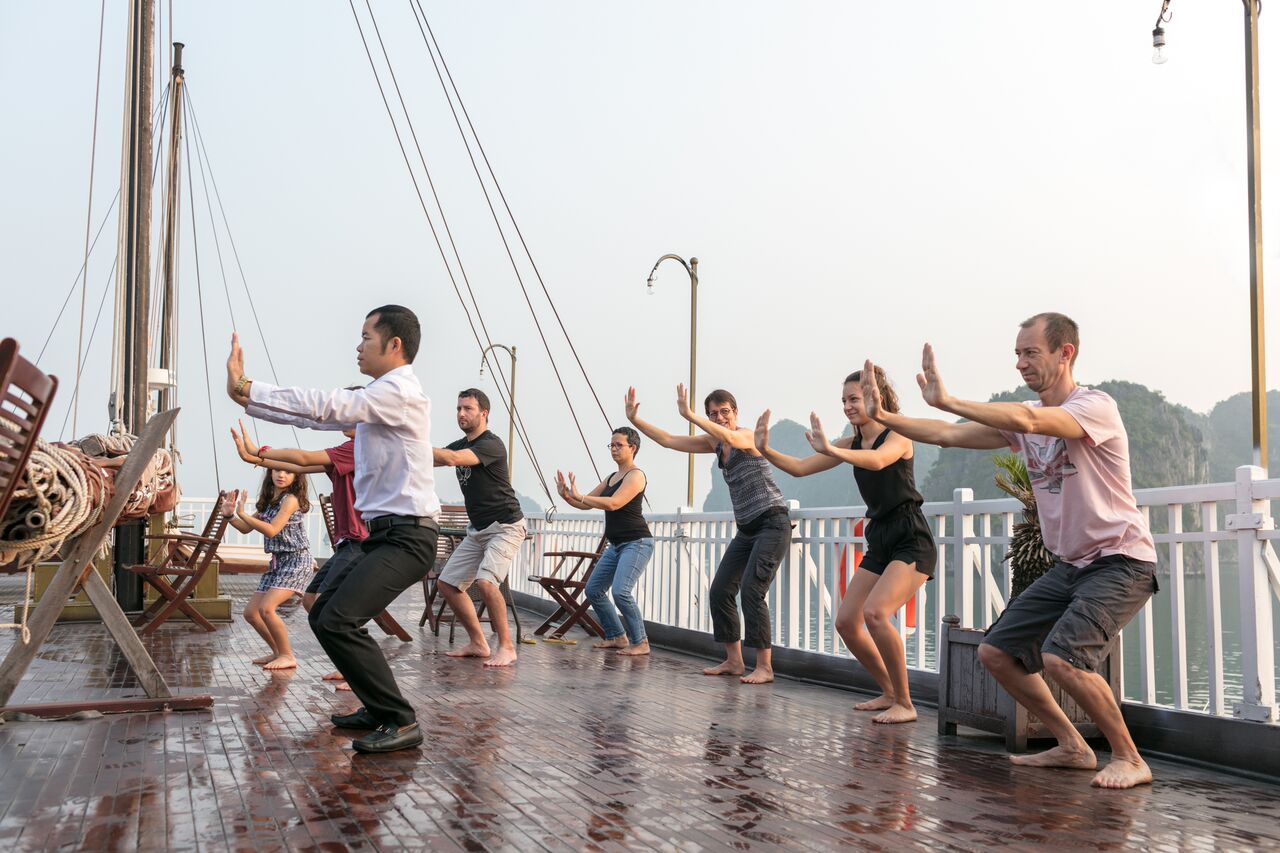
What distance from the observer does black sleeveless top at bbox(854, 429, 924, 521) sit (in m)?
6.25

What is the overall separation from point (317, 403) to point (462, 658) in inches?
181

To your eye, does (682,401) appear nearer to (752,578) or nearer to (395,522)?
(752,578)

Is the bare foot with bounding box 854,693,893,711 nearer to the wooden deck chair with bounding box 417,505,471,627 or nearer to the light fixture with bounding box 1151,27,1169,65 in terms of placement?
the wooden deck chair with bounding box 417,505,471,627

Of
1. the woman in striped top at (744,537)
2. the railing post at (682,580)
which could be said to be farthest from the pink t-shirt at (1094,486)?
the railing post at (682,580)

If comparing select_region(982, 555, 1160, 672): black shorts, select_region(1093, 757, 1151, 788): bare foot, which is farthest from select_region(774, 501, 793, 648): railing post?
select_region(1093, 757, 1151, 788): bare foot

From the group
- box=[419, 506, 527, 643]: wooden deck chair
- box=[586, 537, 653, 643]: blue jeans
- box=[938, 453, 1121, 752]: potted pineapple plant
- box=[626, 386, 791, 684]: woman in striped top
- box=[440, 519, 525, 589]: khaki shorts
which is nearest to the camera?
box=[938, 453, 1121, 752]: potted pineapple plant

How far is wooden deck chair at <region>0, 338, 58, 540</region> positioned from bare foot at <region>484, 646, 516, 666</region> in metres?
4.80

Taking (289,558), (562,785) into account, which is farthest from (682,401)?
(562,785)

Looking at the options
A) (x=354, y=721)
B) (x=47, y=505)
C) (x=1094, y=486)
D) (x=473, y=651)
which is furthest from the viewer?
(x=473, y=651)

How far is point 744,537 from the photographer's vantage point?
8.29 meters

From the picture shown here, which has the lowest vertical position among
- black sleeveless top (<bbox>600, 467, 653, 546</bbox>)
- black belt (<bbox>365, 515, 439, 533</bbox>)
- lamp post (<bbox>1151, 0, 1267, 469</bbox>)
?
black belt (<bbox>365, 515, 439, 533</bbox>)

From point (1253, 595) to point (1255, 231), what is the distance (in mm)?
3138

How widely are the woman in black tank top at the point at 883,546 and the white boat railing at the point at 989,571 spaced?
414 millimetres

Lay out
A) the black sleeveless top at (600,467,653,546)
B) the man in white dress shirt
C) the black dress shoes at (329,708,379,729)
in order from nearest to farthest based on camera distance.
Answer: the man in white dress shirt < the black dress shoes at (329,708,379,729) < the black sleeveless top at (600,467,653,546)
